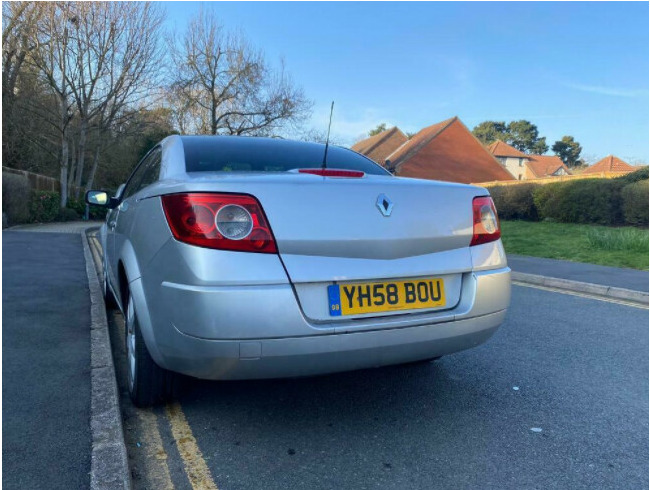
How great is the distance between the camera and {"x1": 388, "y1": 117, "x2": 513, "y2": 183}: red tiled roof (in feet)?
140

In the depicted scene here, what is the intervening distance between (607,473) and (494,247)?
3.89ft

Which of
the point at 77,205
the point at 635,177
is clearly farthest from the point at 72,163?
the point at 635,177

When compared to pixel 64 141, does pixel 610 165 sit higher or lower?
higher

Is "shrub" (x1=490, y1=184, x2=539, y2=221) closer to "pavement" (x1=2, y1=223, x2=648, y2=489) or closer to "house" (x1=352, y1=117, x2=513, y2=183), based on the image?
"pavement" (x1=2, y1=223, x2=648, y2=489)

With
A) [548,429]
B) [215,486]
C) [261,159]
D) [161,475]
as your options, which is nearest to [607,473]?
[548,429]

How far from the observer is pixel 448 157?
143 feet

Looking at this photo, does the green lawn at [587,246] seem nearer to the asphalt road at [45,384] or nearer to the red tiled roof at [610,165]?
the asphalt road at [45,384]

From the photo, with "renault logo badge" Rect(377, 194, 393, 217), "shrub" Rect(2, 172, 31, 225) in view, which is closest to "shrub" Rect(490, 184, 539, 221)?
"shrub" Rect(2, 172, 31, 225)

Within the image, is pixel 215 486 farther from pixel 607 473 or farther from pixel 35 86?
pixel 35 86

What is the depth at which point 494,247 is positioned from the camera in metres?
2.84

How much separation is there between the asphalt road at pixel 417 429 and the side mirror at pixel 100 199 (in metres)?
1.32

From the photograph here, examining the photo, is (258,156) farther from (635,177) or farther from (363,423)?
(635,177)

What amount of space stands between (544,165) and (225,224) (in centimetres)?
7616

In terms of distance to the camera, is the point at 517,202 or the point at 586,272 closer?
the point at 586,272
